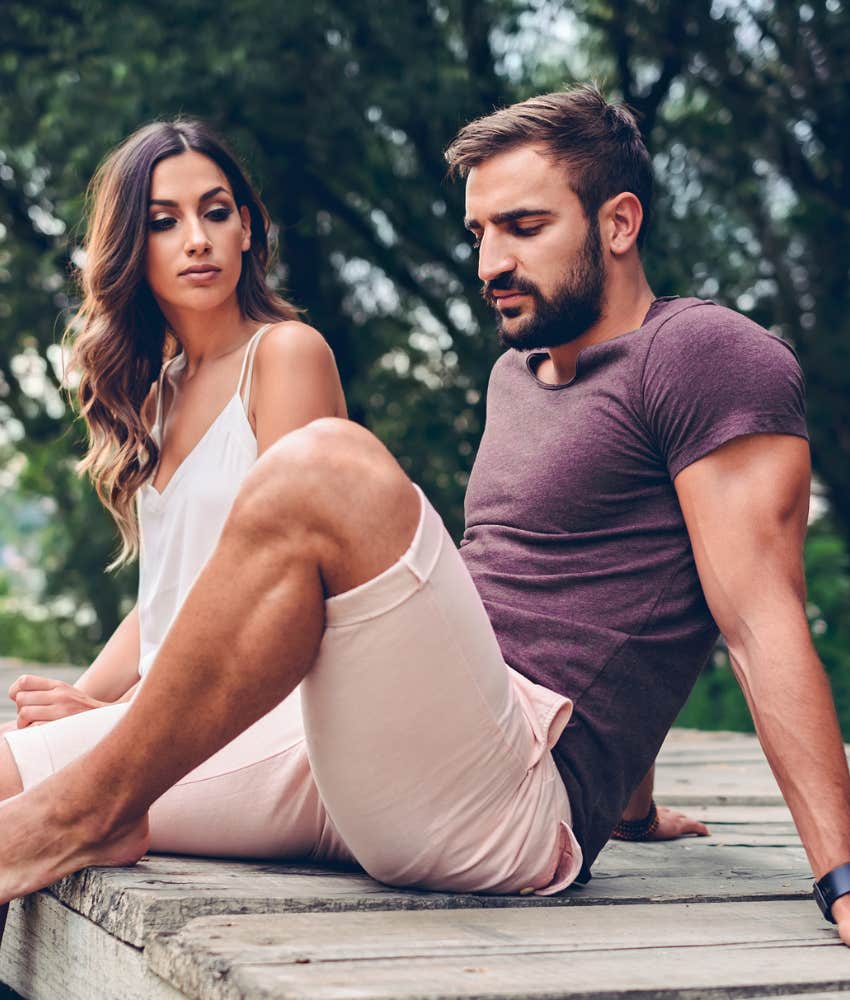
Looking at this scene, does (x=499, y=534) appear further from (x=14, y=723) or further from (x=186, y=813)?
(x=14, y=723)

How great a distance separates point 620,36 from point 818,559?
2.82 m

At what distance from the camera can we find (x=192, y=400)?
2.76m

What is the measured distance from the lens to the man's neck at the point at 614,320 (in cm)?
224

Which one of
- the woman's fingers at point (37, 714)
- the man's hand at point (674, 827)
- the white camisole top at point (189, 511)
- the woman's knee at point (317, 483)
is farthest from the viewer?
the man's hand at point (674, 827)

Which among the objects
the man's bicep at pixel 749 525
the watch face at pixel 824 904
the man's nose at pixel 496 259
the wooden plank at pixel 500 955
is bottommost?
the watch face at pixel 824 904

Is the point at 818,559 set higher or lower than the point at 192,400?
lower

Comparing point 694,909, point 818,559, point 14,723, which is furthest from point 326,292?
point 694,909

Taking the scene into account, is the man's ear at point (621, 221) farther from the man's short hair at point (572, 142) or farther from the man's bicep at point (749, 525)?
the man's bicep at point (749, 525)

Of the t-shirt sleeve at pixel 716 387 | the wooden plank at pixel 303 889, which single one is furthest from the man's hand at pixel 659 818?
the t-shirt sleeve at pixel 716 387

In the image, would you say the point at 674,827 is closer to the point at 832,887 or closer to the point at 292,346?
the point at 832,887

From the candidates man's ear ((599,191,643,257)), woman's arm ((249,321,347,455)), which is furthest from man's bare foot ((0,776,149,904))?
man's ear ((599,191,643,257))

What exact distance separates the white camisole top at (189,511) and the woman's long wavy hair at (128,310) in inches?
5.1

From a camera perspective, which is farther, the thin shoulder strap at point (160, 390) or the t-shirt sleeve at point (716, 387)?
the thin shoulder strap at point (160, 390)

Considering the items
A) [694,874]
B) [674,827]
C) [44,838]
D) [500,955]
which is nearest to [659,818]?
[674,827]
